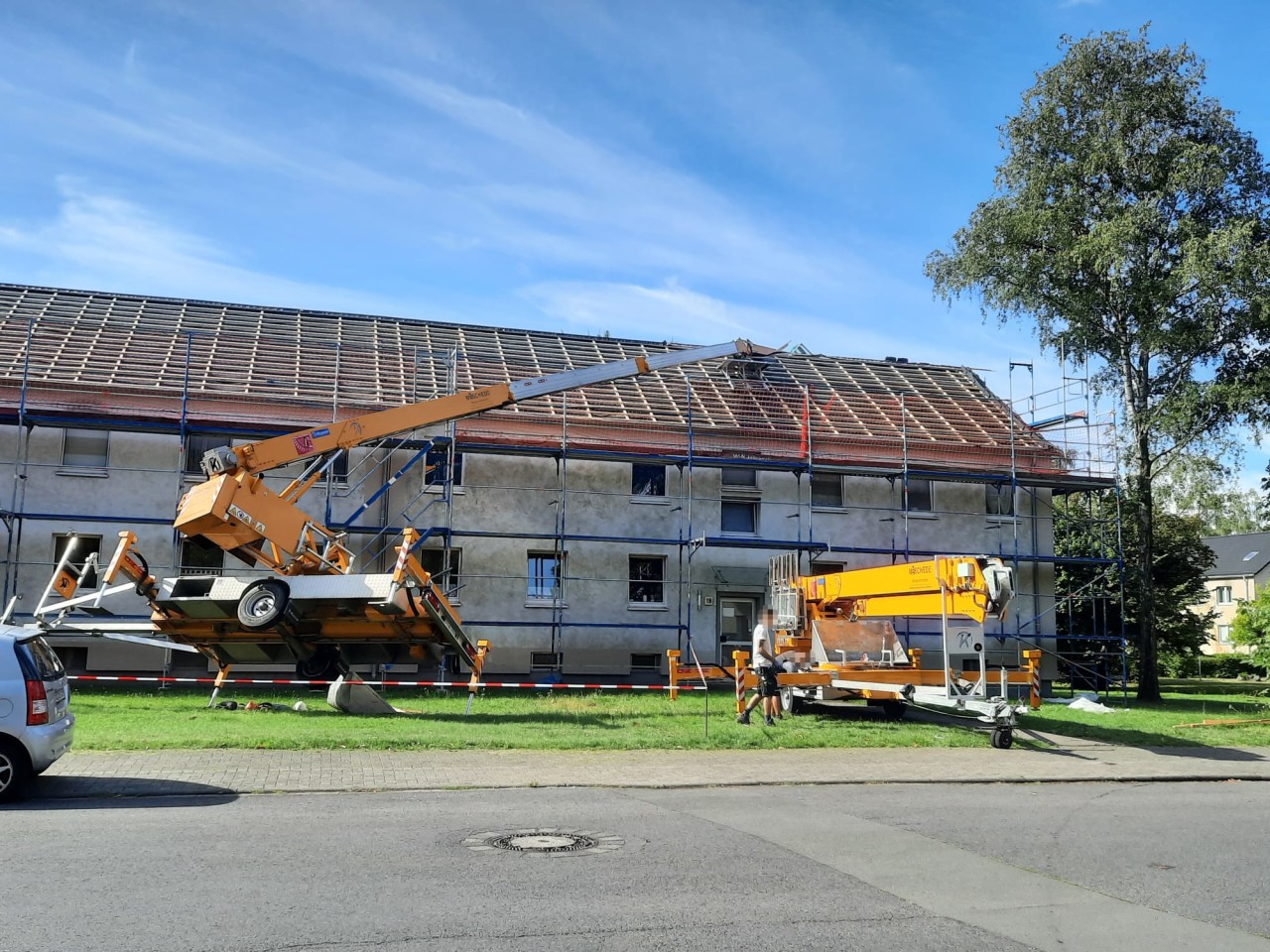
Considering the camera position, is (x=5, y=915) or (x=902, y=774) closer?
(x=5, y=915)

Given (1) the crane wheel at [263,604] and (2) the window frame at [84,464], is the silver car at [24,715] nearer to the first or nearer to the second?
(1) the crane wheel at [263,604]

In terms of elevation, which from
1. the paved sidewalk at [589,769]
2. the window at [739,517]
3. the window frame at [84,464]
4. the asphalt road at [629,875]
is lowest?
the asphalt road at [629,875]

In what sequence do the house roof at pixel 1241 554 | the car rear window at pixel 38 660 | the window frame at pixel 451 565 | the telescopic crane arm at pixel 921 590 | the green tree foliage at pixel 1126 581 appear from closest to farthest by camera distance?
the car rear window at pixel 38 660 < the telescopic crane arm at pixel 921 590 < the window frame at pixel 451 565 < the green tree foliage at pixel 1126 581 < the house roof at pixel 1241 554

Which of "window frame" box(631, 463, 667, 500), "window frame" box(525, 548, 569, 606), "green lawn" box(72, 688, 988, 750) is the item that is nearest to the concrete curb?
"green lawn" box(72, 688, 988, 750)

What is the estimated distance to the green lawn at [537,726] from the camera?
A: 1340 cm

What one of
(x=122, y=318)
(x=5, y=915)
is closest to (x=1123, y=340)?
(x=122, y=318)

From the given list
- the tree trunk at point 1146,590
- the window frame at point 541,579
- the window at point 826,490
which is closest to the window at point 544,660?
the window frame at point 541,579

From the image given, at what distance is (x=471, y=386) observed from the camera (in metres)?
26.3

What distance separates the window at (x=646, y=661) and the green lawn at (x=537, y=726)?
484 cm

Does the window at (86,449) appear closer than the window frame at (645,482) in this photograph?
Yes

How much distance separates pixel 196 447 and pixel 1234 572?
206 ft

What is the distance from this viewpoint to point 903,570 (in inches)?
640

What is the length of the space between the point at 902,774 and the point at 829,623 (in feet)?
20.7

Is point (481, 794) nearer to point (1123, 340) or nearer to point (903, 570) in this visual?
point (903, 570)
